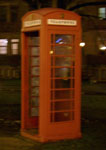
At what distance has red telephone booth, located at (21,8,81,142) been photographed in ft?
21.8

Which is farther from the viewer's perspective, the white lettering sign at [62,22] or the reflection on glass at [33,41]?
the reflection on glass at [33,41]

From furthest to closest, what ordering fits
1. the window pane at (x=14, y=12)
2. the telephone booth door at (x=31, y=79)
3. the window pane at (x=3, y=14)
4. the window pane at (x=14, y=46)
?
the window pane at (x=14, y=46), the window pane at (x=3, y=14), the window pane at (x=14, y=12), the telephone booth door at (x=31, y=79)

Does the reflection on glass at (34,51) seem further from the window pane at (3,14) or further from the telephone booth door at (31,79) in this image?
the window pane at (3,14)

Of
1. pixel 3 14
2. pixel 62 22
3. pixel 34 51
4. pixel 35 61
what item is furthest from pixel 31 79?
Result: pixel 3 14

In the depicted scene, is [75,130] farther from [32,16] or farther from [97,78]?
[97,78]

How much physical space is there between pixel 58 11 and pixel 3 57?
22.9m

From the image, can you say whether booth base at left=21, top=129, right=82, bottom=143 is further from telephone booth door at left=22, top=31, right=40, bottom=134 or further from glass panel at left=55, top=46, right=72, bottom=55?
glass panel at left=55, top=46, right=72, bottom=55

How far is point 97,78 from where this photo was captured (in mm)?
22891

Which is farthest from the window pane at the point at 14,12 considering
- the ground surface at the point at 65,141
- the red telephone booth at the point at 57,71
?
the red telephone booth at the point at 57,71

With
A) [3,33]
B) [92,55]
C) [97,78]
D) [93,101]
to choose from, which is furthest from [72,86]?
[3,33]

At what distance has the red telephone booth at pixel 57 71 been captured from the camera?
21.8ft

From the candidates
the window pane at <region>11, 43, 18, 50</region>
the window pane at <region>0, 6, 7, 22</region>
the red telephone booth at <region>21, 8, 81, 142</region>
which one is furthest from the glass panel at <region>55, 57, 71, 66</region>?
the window pane at <region>0, 6, 7, 22</region>

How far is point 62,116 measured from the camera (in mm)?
6988

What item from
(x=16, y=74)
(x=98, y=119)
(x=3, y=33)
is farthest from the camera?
(x=3, y=33)
